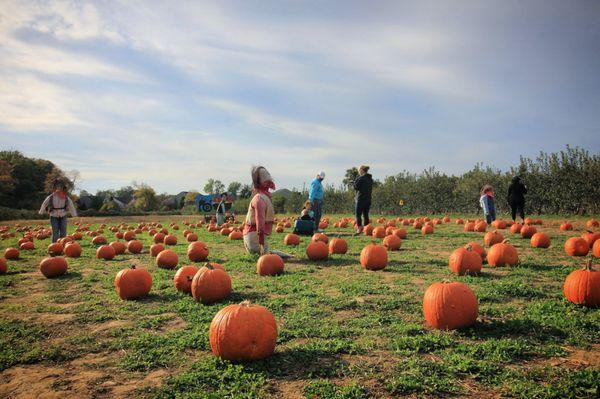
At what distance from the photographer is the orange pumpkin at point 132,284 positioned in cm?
589

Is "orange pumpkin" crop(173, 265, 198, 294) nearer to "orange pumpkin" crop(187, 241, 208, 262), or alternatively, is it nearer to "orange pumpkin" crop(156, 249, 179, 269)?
"orange pumpkin" crop(156, 249, 179, 269)

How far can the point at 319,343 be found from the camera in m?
3.83

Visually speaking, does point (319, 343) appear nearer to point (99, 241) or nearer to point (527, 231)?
point (527, 231)

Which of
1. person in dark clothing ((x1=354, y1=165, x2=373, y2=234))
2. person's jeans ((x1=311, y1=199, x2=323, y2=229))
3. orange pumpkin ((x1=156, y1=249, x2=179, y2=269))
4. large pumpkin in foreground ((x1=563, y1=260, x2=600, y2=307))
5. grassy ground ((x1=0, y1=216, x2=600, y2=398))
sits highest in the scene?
person in dark clothing ((x1=354, y1=165, x2=373, y2=234))

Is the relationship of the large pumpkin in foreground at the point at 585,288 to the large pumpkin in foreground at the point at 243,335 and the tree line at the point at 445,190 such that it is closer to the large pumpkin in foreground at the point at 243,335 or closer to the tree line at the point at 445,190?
the large pumpkin in foreground at the point at 243,335

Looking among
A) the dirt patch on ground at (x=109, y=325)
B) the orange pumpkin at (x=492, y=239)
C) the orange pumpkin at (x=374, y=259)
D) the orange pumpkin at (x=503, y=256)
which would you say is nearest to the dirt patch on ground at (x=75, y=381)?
the dirt patch on ground at (x=109, y=325)

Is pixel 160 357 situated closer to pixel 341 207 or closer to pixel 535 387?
pixel 535 387

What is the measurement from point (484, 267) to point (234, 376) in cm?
594

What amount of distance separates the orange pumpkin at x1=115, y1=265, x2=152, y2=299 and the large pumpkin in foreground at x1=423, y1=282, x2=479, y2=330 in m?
4.34

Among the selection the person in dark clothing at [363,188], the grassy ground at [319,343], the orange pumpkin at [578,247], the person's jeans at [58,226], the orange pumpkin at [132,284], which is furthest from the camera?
the person in dark clothing at [363,188]

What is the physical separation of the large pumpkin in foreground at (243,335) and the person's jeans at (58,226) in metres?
10.6

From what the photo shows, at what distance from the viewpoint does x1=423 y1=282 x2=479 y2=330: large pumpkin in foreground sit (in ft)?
13.3

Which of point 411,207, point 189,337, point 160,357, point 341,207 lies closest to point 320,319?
point 189,337

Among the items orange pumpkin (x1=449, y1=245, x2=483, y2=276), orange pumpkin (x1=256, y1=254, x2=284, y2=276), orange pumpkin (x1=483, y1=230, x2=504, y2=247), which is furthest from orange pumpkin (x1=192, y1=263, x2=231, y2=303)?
orange pumpkin (x1=483, y1=230, x2=504, y2=247)
